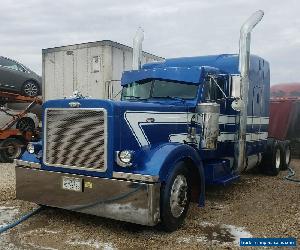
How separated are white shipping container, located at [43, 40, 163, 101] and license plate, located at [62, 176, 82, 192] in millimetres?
5945

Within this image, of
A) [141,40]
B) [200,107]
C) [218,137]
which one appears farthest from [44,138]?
[141,40]

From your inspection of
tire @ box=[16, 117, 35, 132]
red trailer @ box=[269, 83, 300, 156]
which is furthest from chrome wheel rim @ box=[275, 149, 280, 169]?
tire @ box=[16, 117, 35, 132]

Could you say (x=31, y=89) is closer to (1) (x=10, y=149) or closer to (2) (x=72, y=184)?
(1) (x=10, y=149)

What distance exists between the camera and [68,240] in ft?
16.7

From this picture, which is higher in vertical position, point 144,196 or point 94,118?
point 94,118

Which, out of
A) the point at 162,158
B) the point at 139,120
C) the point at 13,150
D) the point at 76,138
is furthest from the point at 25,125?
the point at 162,158

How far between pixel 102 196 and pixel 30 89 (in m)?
9.72

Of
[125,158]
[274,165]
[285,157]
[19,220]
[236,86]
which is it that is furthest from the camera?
[285,157]

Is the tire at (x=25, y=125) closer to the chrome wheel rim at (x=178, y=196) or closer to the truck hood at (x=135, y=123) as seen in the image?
the truck hood at (x=135, y=123)

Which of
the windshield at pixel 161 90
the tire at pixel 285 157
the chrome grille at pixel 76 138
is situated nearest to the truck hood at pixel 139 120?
the chrome grille at pixel 76 138

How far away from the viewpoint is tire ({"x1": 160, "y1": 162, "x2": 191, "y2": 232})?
5133mm

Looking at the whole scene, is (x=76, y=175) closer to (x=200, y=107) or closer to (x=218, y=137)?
A: (x=200, y=107)

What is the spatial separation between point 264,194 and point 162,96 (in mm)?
3082

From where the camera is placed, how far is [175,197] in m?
5.44
